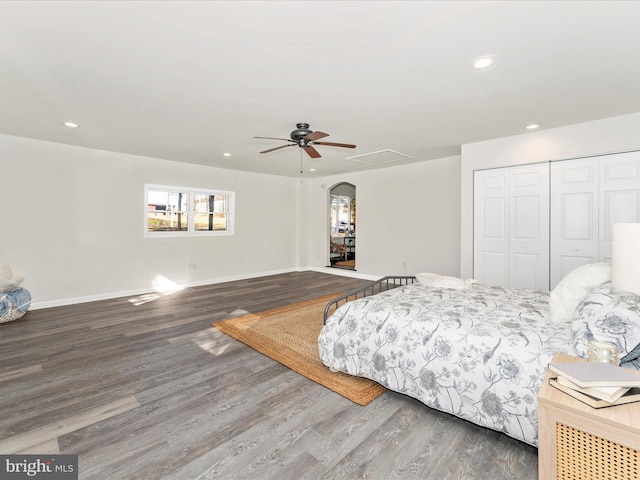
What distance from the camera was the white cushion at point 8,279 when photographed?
4020 millimetres

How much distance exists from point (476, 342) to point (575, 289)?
2.55ft

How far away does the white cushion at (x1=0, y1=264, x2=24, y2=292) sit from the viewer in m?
4.02

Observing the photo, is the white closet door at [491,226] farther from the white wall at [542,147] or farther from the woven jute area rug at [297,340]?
the woven jute area rug at [297,340]

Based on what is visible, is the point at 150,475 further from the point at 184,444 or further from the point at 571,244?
the point at 571,244

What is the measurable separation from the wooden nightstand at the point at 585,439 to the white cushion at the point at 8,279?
5.78 m

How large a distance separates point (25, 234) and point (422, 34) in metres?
5.77

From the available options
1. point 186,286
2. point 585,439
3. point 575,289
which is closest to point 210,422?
point 585,439

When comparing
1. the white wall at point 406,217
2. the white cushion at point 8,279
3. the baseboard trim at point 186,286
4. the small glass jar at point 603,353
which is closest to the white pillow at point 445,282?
the small glass jar at point 603,353

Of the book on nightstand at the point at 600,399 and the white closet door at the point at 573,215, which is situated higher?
the white closet door at the point at 573,215

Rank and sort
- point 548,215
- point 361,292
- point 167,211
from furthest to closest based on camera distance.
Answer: point 167,211
point 361,292
point 548,215

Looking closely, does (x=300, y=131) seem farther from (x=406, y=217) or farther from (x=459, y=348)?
(x=406, y=217)

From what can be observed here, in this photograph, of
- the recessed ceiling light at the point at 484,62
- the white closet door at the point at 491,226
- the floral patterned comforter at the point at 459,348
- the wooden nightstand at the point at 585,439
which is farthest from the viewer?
the white closet door at the point at 491,226

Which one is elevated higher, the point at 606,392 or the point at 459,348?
the point at 606,392

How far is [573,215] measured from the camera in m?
3.84
